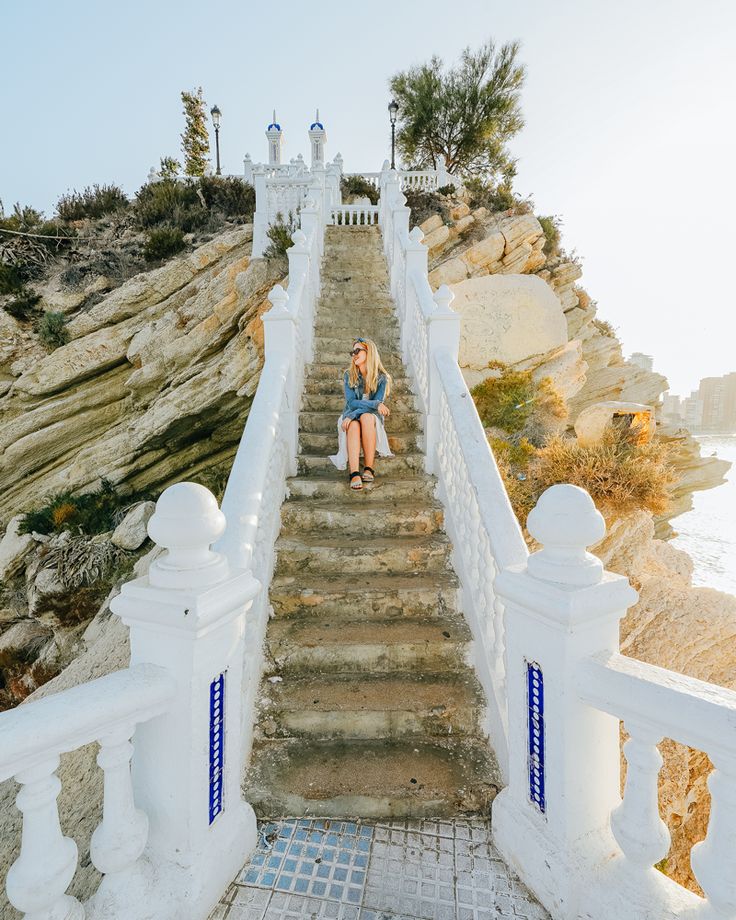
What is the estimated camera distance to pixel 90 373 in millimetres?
10383

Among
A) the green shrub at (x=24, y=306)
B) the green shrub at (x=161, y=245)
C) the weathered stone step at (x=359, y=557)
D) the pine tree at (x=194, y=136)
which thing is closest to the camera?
the weathered stone step at (x=359, y=557)

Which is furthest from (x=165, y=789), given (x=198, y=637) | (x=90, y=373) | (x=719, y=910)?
(x=90, y=373)

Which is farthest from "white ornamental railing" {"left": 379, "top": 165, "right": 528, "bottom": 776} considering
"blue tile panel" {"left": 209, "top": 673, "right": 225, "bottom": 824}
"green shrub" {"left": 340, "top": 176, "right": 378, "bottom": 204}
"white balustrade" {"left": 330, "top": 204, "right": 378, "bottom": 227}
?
"green shrub" {"left": 340, "top": 176, "right": 378, "bottom": 204}

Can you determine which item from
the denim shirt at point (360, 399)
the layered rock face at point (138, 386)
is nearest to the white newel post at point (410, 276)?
the denim shirt at point (360, 399)

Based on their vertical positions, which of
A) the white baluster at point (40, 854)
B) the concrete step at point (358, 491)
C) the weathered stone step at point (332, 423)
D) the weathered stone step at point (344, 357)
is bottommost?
the white baluster at point (40, 854)

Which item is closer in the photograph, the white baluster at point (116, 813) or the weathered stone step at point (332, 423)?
the white baluster at point (116, 813)

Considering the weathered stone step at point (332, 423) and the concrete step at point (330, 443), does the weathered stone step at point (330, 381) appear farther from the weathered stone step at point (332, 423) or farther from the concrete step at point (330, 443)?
the concrete step at point (330, 443)

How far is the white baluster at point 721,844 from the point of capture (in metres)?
1.24

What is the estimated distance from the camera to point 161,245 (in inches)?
461

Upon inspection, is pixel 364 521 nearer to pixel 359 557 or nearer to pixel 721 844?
pixel 359 557

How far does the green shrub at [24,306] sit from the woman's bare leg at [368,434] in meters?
10.4

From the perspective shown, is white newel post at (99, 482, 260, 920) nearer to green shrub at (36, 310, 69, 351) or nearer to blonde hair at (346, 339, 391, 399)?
blonde hair at (346, 339, 391, 399)

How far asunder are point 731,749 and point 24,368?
12.7 metres

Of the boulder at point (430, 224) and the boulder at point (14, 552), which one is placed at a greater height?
the boulder at point (430, 224)
